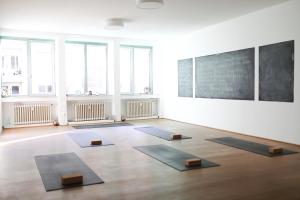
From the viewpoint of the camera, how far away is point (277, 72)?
5824mm

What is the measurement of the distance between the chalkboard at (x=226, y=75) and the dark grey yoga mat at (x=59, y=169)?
3999mm

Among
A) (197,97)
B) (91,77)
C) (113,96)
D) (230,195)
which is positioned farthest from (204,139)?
(91,77)

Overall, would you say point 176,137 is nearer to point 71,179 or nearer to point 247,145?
point 247,145

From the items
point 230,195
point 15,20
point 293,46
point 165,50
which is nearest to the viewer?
point 230,195

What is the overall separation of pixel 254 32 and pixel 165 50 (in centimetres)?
410

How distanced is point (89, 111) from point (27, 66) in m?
2.21

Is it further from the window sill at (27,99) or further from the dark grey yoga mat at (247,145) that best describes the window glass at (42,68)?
the dark grey yoga mat at (247,145)

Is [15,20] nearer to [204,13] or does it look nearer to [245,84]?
[204,13]

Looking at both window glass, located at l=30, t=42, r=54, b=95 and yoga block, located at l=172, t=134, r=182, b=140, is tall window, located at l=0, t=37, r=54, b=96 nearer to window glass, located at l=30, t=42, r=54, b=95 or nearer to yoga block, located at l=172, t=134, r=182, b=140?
window glass, located at l=30, t=42, r=54, b=95

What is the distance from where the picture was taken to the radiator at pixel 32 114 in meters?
8.27

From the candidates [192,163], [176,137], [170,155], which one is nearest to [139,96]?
[176,137]

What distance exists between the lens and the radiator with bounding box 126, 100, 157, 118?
9836 mm

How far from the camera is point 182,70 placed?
910 cm

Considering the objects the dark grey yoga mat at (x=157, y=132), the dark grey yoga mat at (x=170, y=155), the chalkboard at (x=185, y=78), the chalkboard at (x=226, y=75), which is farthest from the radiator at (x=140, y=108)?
the dark grey yoga mat at (x=170, y=155)
